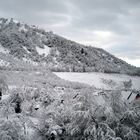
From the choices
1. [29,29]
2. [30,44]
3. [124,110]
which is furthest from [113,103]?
[29,29]

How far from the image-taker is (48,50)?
99.9m

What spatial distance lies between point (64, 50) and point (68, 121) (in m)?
84.8

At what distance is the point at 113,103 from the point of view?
15.8 meters

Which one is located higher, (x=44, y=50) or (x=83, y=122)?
(x=44, y=50)

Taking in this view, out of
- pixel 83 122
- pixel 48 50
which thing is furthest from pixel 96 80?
pixel 48 50

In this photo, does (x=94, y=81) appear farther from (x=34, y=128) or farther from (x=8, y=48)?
(x=8, y=48)

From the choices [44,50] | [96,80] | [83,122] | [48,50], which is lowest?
[83,122]

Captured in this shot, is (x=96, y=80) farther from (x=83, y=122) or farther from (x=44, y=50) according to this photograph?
(x=44, y=50)

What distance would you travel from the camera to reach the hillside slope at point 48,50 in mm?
87125

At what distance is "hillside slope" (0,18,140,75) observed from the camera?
87.1 metres

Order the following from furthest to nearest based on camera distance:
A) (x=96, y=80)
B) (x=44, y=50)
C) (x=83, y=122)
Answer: (x=44, y=50) < (x=96, y=80) < (x=83, y=122)

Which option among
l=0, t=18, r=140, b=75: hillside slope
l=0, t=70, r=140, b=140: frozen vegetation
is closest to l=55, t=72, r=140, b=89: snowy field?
l=0, t=18, r=140, b=75: hillside slope

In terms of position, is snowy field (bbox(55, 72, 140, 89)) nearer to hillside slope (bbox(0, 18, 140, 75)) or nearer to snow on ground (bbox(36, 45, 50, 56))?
hillside slope (bbox(0, 18, 140, 75))

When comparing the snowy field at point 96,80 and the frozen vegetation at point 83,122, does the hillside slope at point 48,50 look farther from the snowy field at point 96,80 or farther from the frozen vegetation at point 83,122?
the frozen vegetation at point 83,122
